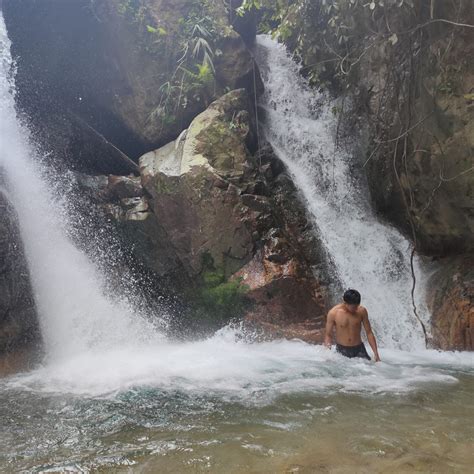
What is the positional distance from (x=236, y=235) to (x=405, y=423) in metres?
5.34

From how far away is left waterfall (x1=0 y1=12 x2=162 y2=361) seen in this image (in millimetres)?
7676

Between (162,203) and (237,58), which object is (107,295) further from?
(237,58)

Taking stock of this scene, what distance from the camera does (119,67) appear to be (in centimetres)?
1127

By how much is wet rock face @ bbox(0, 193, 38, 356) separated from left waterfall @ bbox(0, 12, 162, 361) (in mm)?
175

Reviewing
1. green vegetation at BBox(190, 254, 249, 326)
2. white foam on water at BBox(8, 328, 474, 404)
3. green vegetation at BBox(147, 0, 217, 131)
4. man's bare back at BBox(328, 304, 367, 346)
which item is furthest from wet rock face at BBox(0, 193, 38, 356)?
man's bare back at BBox(328, 304, 367, 346)

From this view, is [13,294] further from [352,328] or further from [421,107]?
[421,107]

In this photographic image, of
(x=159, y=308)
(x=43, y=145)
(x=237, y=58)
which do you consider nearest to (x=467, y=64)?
(x=237, y=58)

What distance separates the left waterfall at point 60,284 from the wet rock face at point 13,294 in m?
0.17

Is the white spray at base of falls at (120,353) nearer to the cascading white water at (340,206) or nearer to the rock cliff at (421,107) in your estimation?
the cascading white water at (340,206)

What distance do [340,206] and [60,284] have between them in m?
6.28

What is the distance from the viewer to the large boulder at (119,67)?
10789 mm

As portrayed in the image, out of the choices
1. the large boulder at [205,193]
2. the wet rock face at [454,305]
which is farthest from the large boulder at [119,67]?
the wet rock face at [454,305]

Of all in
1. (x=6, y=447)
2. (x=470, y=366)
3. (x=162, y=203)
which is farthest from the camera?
(x=162, y=203)

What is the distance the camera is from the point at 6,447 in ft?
11.5
